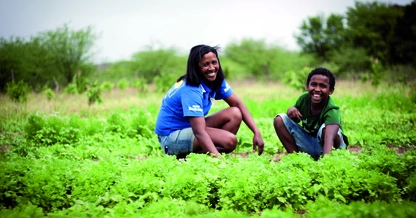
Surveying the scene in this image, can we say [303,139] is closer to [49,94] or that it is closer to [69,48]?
[49,94]

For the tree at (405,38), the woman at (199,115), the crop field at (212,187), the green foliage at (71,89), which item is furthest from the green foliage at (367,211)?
the tree at (405,38)

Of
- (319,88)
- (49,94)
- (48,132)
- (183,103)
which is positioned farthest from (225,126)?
(49,94)

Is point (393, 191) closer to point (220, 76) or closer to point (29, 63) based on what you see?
point (220, 76)

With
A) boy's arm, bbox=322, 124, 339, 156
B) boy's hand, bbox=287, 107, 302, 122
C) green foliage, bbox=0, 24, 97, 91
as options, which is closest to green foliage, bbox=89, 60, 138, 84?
green foliage, bbox=0, 24, 97, 91

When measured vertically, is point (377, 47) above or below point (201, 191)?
above

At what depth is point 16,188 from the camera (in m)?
3.56

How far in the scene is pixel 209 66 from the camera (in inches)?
184

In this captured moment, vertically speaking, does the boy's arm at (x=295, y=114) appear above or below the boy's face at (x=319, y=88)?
below

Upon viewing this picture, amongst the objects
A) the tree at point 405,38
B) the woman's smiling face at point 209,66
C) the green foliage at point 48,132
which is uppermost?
the tree at point 405,38

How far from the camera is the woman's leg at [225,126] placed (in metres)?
4.83

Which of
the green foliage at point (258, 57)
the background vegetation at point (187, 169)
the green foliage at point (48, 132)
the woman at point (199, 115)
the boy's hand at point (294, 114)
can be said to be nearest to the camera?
the background vegetation at point (187, 169)

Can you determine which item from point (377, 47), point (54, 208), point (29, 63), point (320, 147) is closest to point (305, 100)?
point (320, 147)

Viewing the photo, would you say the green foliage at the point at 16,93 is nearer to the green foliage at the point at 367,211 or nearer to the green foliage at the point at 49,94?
the green foliage at the point at 49,94

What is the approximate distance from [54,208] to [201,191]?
1.37 meters
